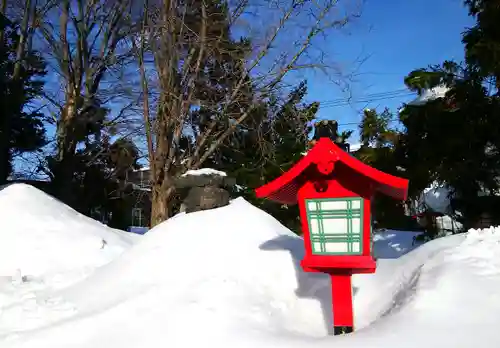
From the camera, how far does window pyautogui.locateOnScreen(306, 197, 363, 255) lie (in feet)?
12.0

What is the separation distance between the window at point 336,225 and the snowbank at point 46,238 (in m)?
4.78

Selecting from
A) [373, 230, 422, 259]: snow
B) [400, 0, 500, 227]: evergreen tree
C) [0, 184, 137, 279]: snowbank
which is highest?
[400, 0, 500, 227]: evergreen tree

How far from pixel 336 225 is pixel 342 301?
2.49 ft

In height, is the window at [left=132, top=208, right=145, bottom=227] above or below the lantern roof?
below

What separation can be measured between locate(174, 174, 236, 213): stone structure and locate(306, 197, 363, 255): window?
3.18 m

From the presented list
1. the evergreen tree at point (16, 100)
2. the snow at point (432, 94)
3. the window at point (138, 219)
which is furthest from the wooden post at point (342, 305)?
the window at point (138, 219)

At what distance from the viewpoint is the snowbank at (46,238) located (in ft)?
23.7

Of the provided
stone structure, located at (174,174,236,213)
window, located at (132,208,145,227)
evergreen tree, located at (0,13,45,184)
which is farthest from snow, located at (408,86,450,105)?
window, located at (132,208,145,227)

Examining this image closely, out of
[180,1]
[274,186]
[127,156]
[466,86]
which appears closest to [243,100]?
[180,1]

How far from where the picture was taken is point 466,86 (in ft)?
26.6

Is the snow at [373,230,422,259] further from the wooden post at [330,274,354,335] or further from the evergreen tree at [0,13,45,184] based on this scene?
the evergreen tree at [0,13,45,184]

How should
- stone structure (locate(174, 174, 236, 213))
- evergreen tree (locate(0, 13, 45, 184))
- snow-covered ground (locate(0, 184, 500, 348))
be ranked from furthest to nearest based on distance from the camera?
evergreen tree (locate(0, 13, 45, 184)) < stone structure (locate(174, 174, 236, 213)) < snow-covered ground (locate(0, 184, 500, 348))

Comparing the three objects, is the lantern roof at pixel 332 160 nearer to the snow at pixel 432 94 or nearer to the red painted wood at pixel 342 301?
the red painted wood at pixel 342 301

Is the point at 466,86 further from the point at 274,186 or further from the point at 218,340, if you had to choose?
the point at 218,340
